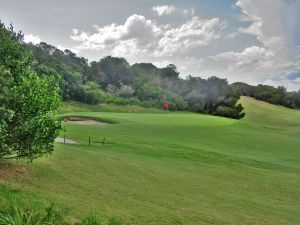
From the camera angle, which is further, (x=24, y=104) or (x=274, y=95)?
(x=274, y=95)

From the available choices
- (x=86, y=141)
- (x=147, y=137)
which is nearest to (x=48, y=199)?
(x=86, y=141)

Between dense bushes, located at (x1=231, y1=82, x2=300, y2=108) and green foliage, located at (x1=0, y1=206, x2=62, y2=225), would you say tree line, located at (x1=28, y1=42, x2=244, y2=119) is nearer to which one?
dense bushes, located at (x1=231, y1=82, x2=300, y2=108)

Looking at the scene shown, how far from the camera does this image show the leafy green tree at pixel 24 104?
14.1m

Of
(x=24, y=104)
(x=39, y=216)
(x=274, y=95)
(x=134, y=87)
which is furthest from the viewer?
(x=274, y=95)

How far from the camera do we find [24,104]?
14141 mm

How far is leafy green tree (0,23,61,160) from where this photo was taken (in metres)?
14.1

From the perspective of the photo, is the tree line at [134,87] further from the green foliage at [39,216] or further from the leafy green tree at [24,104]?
the green foliage at [39,216]

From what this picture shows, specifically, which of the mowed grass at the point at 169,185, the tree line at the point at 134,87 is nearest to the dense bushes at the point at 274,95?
the tree line at the point at 134,87

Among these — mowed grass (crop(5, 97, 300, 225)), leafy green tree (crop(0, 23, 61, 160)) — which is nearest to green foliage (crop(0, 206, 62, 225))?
mowed grass (crop(5, 97, 300, 225))

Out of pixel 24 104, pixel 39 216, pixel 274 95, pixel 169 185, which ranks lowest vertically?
pixel 169 185

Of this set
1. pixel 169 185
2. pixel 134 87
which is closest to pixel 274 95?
pixel 134 87

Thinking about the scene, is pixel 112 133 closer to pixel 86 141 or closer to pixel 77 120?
pixel 86 141

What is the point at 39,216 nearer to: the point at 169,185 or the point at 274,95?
the point at 169,185

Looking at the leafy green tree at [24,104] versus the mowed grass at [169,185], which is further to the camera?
the leafy green tree at [24,104]
